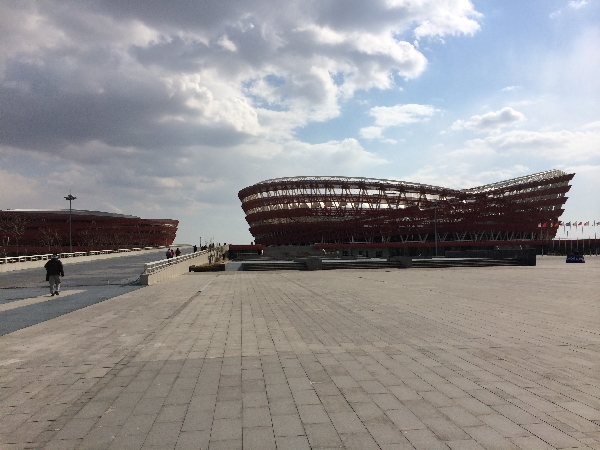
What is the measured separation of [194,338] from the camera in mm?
8719

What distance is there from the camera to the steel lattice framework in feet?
261

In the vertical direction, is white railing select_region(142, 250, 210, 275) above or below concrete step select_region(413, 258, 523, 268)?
above

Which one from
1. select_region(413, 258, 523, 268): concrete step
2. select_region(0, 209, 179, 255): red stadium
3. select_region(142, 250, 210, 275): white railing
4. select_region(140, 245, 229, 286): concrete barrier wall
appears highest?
select_region(0, 209, 179, 255): red stadium

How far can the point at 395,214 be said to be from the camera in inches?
3103

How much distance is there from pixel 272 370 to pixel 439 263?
34.2 m

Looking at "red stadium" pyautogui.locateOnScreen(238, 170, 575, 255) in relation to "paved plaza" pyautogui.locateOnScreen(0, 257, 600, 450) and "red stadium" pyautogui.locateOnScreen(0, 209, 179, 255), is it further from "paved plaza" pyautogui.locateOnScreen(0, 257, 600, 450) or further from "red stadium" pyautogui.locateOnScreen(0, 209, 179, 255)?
"paved plaza" pyautogui.locateOnScreen(0, 257, 600, 450)

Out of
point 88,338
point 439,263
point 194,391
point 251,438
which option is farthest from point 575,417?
point 439,263

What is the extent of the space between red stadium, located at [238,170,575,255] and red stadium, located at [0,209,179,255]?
175ft

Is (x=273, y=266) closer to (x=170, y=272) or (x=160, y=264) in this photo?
(x=170, y=272)

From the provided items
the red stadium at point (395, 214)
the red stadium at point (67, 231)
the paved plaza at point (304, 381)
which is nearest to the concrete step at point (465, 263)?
the paved plaza at point (304, 381)

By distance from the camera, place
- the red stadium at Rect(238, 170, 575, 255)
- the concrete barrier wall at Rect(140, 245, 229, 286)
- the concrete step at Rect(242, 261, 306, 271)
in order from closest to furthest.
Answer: the concrete barrier wall at Rect(140, 245, 229, 286)
the concrete step at Rect(242, 261, 306, 271)
the red stadium at Rect(238, 170, 575, 255)

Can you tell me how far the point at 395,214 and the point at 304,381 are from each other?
75.6 metres

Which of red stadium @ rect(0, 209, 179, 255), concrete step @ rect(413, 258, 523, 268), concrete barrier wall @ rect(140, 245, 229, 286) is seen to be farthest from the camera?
red stadium @ rect(0, 209, 179, 255)

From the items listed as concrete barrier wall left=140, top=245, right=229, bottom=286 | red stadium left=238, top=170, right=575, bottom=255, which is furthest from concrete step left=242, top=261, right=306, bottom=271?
red stadium left=238, top=170, right=575, bottom=255
